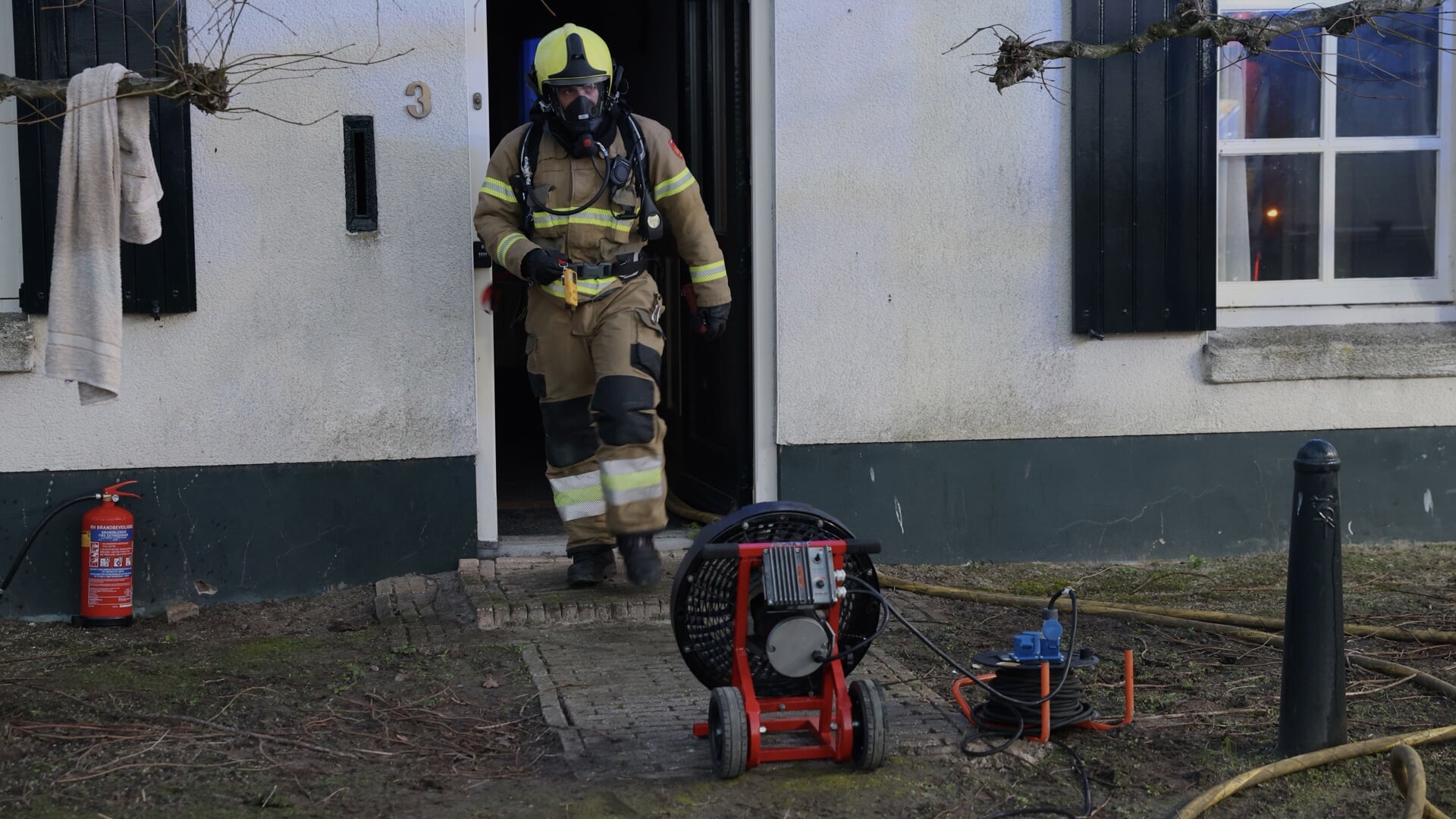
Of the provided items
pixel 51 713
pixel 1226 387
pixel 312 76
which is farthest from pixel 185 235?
pixel 1226 387

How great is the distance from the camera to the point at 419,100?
5812 mm

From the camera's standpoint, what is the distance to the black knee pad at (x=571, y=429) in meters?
5.51

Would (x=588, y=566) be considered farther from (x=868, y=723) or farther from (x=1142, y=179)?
(x=1142, y=179)

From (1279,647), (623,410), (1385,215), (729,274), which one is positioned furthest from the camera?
(1385,215)

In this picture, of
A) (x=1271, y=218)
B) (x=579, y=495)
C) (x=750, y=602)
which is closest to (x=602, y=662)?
(x=579, y=495)

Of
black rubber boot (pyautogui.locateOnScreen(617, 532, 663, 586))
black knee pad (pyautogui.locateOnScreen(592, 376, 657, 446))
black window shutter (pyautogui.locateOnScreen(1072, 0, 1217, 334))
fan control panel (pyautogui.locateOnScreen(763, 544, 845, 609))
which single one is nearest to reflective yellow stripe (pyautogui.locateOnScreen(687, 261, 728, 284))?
black knee pad (pyautogui.locateOnScreen(592, 376, 657, 446))

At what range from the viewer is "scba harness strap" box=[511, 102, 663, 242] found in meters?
5.34

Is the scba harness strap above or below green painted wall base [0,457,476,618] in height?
above

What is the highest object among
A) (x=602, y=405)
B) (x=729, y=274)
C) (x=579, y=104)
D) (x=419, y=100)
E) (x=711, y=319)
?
(x=419, y=100)

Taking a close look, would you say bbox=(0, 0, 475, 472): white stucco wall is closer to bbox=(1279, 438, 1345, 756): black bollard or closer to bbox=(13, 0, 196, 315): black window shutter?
bbox=(13, 0, 196, 315): black window shutter

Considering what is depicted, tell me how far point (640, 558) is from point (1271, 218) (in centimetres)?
352

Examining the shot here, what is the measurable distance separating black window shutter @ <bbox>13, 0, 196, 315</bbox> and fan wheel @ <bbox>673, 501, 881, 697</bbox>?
2.97 meters

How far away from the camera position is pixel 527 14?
1228 cm

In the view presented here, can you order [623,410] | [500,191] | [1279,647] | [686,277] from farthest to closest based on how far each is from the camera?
1. [686,277]
2. [500,191]
3. [623,410]
4. [1279,647]
